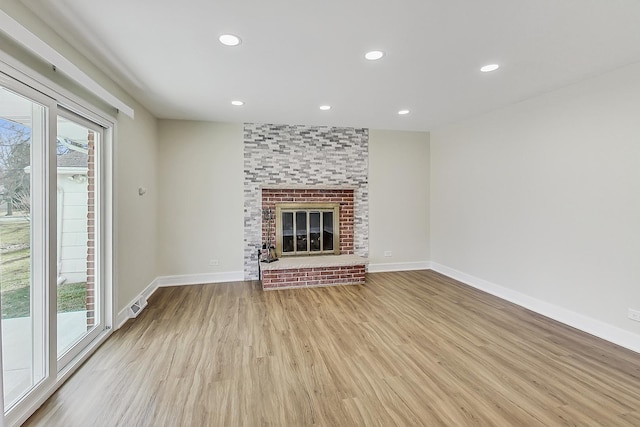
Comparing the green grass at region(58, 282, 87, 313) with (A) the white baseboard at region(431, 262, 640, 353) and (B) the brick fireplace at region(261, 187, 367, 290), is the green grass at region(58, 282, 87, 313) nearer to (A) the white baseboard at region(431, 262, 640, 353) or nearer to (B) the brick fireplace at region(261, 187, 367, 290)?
(B) the brick fireplace at region(261, 187, 367, 290)

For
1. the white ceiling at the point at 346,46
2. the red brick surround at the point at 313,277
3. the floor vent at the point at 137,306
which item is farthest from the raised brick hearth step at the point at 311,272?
the white ceiling at the point at 346,46

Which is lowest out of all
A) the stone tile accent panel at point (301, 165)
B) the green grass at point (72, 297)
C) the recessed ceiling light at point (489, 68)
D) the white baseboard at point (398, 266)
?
the white baseboard at point (398, 266)

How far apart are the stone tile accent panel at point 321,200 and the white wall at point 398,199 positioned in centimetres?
38

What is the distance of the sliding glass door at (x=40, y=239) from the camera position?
5.69 feet

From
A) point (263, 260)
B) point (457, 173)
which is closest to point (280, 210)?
point (263, 260)

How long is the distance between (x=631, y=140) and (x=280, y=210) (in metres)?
4.15

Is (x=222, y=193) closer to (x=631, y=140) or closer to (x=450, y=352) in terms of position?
(x=450, y=352)

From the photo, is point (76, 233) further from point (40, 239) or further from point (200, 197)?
point (200, 197)

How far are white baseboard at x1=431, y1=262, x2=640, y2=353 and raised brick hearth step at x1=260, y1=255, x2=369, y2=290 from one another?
1.72 meters

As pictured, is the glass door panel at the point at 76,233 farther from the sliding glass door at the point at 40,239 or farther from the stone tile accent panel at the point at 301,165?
the stone tile accent panel at the point at 301,165

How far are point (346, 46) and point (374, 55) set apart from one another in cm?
28

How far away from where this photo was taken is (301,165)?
16.0 ft

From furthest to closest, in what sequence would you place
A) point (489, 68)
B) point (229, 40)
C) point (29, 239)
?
point (489, 68), point (229, 40), point (29, 239)

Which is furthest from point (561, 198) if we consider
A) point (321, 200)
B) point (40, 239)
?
point (40, 239)
